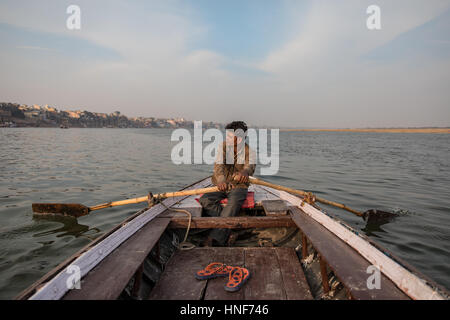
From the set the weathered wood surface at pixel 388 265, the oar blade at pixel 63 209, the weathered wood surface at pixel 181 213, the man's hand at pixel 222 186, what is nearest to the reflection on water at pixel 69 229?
the oar blade at pixel 63 209

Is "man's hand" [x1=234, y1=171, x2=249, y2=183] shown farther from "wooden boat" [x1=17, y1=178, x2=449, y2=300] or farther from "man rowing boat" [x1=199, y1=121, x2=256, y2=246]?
"wooden boat" [x1=17, y1=178, x2=449, y2=300]

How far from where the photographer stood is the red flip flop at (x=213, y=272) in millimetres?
2943

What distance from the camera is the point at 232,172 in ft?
17.1

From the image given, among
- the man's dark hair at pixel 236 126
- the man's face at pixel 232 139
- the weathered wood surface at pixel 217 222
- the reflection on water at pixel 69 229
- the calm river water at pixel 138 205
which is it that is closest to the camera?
the weathered wood surface at pixel 217 222

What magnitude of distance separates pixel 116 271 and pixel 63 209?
15.7ft

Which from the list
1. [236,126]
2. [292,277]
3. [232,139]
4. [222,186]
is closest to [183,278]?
[292,277]

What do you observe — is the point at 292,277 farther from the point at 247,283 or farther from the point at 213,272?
the point at 213,272

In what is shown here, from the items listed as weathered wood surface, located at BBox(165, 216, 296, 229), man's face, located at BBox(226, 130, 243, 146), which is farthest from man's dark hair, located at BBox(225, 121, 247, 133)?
weathered wood surface, located at BBox(165, 216, 296, 229)

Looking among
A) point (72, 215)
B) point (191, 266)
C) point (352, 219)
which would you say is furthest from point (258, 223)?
point (72, 215)

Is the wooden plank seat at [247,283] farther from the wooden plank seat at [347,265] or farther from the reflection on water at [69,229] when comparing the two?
the reflection on water at [69,229]

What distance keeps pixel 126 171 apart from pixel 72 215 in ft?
27.5

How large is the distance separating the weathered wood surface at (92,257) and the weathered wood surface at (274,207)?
2.20 metres

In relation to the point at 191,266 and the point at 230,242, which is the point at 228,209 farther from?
the point at 191,266
